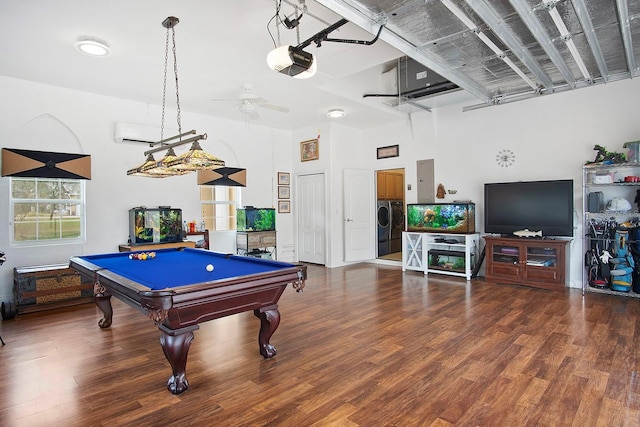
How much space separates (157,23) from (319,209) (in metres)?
4.76

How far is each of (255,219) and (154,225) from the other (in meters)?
1.82

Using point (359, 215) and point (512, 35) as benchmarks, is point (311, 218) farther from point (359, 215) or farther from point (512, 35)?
point (512, 35)

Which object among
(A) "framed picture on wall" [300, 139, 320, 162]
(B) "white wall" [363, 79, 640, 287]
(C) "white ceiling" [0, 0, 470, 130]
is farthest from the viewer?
(A) "framed picture on wall" [300, 139, 320, 162]

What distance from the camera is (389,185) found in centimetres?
873

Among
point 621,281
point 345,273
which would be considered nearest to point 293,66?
point 345,273

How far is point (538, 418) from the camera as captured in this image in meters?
2.05

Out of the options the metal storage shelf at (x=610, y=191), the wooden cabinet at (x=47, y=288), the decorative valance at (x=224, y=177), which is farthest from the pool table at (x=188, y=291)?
the metal storage shelf at (x=610, y=191)

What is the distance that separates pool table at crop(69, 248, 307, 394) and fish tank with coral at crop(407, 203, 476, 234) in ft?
13.0

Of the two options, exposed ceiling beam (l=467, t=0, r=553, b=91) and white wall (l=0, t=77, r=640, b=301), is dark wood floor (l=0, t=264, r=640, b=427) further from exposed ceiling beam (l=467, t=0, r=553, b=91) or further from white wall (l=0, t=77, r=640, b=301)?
exposed ceiling beam (l=467, t=0, r=553, b=91)

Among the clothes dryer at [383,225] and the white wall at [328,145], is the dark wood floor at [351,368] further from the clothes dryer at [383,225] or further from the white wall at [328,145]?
the clothes dryer at [383,225]

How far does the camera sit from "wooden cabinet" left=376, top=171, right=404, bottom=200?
845 centimetres

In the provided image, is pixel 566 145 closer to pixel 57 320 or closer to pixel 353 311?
pixel 353 311

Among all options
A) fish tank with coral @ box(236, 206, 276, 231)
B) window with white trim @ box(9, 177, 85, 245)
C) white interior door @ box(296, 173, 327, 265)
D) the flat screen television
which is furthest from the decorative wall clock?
window with white trim @ box(9, 177, 85, 245)

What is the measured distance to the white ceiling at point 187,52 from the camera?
3061mm
